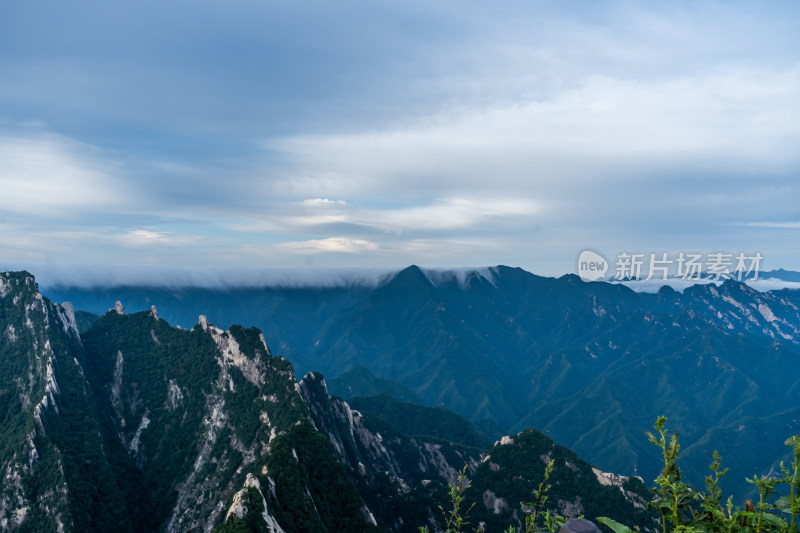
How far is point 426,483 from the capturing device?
652ft

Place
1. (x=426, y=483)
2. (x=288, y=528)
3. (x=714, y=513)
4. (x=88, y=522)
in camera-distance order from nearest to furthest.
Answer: (x=714, y=513) → (x=288, y=528) → (x=88, y=522) → (x=426, y=483)

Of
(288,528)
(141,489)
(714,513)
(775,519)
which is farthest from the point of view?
(141,489)

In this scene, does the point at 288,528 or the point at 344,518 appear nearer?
the point at 288,528

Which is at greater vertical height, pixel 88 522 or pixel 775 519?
pixel 775 519

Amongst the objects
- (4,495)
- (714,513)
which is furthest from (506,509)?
(714,513)

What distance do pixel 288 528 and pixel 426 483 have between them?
99.8 metres

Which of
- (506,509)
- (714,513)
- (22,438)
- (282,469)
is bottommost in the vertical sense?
(506,509)

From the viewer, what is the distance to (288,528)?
361 ft

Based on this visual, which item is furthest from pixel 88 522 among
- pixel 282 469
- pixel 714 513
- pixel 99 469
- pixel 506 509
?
pixel 714 513

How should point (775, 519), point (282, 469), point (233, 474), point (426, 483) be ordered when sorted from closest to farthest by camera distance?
1. point (775, 519)
2. point (282, 469)
3. point (233, 474)
4. point (426, 483)

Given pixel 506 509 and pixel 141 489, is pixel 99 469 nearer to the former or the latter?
pixel 141 489

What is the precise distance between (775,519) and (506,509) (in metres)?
210

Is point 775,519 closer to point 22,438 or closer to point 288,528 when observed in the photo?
point 288,528

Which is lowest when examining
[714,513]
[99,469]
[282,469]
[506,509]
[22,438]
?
[506,509]
